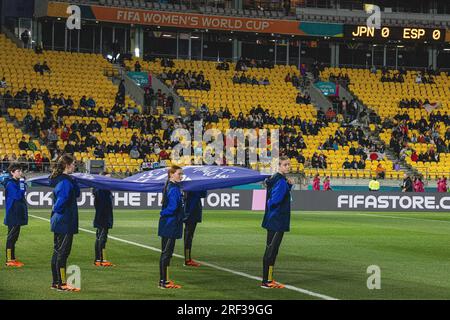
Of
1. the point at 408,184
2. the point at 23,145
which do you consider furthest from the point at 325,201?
the point at 23,145

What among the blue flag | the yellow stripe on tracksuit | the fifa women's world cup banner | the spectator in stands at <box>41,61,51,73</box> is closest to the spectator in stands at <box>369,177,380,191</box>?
the fifa women's world cup banner

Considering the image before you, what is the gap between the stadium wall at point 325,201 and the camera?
4472 cm

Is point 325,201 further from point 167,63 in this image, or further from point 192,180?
point 192,180

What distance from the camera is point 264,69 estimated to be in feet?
225

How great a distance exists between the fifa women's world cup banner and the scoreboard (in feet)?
3.96

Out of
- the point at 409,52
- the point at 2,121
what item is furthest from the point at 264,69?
the point at 2,121

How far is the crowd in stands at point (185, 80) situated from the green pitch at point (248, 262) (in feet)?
87.5

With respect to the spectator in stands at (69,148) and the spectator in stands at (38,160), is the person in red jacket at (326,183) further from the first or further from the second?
the spectator in stands at (38,160)

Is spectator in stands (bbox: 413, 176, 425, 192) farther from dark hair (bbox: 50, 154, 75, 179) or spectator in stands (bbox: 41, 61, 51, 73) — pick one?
dark hair (bbox: 50, 154, 75, 179)

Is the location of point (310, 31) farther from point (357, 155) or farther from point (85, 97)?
point (85, 97)

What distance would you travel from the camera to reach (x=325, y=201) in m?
47.3

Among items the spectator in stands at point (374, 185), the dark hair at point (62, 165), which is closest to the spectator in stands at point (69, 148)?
the spectator in stands at point (374, 185)

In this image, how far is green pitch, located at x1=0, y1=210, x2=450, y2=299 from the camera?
16.0 meters

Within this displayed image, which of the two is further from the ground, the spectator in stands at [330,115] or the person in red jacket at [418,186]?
the spectator in stands at [330,115]
